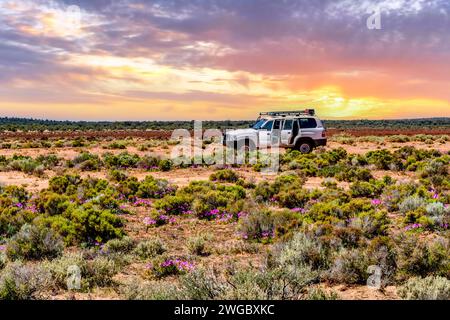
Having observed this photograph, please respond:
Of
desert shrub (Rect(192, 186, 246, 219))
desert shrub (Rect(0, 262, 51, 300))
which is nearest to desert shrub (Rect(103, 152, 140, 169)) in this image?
desert shrub (Rect(192, 186, 246, 219))

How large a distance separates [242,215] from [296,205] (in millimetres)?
2124

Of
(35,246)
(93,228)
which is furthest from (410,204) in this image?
(35,246)

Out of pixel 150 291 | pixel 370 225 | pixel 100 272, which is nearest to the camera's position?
pixel 150 291

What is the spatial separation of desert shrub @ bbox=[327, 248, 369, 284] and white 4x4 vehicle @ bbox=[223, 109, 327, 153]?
1546cm

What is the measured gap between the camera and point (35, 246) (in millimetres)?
7766

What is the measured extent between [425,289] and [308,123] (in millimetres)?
17515

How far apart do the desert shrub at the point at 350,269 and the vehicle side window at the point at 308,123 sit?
1613cm

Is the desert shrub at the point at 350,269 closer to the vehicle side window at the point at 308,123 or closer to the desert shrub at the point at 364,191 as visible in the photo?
the desert shrub at the point at 364,191

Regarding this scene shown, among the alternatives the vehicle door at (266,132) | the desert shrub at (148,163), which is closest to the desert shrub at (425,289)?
the vehicle door at (266,132)

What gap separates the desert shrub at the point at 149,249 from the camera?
770 cm

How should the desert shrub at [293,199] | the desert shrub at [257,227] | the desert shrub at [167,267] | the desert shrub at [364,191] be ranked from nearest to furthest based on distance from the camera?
1. the desert shrub at [167,267]
2. the desert shrub at [257,227]
3. the desert shrub at [293,199]
4. the desert shrub at [364,191]

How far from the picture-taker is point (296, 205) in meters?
12.0

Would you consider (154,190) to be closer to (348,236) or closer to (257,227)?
(257,227)
